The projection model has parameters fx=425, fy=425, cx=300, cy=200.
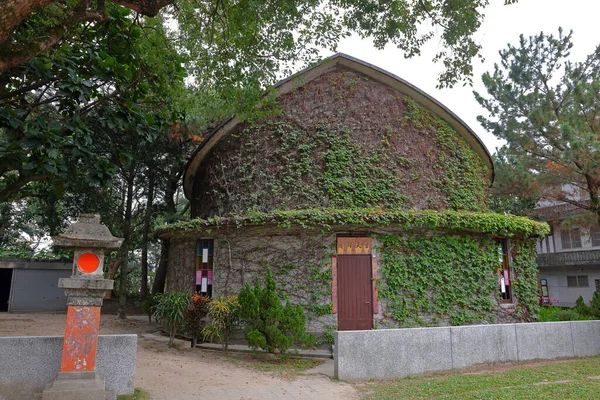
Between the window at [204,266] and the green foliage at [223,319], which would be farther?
Result: the window at [204,266]

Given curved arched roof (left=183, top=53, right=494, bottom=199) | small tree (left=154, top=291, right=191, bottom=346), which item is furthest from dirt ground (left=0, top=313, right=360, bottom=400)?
curved arched roof (left=183, top=53, right=494, bottom=199)

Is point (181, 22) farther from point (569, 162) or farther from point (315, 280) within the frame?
point (569, 162)

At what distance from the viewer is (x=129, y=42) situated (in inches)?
342

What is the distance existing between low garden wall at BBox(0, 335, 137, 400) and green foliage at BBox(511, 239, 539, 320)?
35.3ft

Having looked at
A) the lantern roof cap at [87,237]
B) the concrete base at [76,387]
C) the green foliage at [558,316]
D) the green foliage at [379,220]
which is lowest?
the concrete base at [76,387]

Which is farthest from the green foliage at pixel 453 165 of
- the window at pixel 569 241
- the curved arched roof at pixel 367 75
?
the window at pixel 569 241

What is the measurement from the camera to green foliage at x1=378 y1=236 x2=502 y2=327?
10898mm

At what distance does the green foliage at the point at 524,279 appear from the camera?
491 inches

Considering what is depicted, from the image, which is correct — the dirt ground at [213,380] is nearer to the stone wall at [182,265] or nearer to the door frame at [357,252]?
the stone wall at [182,265]

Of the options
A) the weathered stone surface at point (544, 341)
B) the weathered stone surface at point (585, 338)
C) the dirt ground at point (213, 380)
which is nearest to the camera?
the dirt ground at point (213, 380)

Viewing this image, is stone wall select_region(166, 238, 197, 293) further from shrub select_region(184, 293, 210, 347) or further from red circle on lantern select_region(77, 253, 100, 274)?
red circle on lantern select_region(77, 253, 100, 274)

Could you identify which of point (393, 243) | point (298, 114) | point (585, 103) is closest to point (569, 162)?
point (585, 103)

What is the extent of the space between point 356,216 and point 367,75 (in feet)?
17.1

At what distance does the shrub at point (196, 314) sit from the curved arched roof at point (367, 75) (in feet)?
16.1
